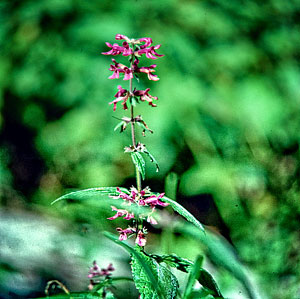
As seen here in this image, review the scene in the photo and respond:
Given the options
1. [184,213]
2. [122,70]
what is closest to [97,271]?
[184,213]

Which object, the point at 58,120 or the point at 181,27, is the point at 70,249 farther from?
the point at 181,27

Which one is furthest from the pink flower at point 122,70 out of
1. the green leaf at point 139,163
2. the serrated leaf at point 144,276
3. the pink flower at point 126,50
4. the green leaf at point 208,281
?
the green leaf at point 208,281

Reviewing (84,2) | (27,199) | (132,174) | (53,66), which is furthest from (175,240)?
(84,2)

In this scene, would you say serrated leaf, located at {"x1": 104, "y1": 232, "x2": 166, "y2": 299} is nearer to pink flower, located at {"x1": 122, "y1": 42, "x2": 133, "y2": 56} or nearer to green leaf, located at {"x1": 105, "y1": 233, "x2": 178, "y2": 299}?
green leaf, located at {"x1": 105, "y1": 233, "x2": 178, "y2": 299}

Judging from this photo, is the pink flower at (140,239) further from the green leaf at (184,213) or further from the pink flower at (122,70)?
the pink flower at (122,70)

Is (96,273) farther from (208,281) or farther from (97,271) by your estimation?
(208,281)
